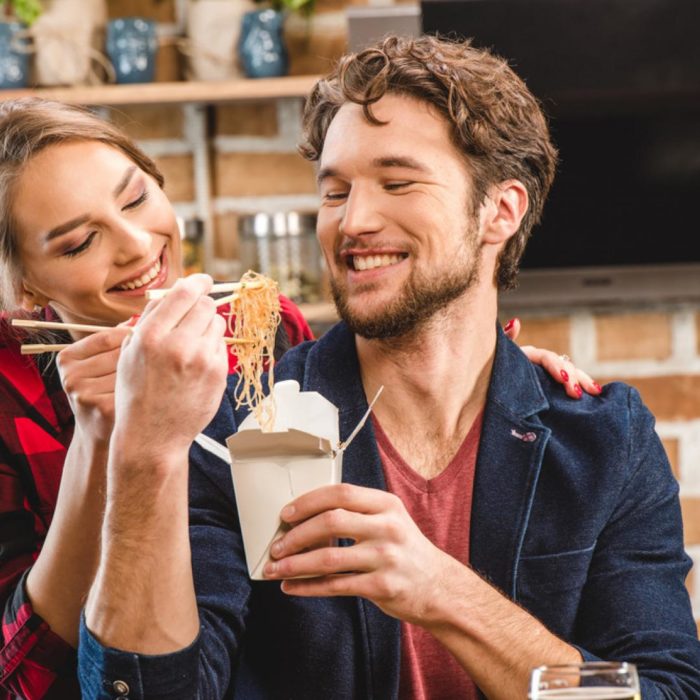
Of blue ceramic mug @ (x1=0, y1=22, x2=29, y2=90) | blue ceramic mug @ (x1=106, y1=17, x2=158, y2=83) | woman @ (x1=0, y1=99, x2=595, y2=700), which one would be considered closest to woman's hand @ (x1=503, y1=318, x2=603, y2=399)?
woman @ (x1=0, y1=99, x2=595, y2=700)

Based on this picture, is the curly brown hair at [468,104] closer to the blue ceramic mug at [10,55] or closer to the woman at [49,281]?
the woman at [49,281]

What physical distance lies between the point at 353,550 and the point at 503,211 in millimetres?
642

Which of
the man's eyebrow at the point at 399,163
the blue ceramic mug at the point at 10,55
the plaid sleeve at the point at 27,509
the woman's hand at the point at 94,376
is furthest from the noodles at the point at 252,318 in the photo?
the blue ceramic mug at the point at 10,55

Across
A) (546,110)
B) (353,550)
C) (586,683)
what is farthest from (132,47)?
(586,683)

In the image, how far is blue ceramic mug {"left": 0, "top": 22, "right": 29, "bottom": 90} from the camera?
2.29 meters

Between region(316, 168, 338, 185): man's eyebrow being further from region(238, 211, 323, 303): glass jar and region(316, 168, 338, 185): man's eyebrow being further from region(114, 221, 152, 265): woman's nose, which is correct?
region(238, 211, 323, 303): glass jar

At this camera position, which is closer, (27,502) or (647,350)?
(27,502)

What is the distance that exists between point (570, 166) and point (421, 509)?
124 centimetres

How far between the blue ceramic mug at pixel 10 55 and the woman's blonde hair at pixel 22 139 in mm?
747

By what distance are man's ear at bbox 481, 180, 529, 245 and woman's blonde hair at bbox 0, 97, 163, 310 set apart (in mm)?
500

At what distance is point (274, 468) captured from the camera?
1.07m

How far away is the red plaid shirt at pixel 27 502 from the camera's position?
132 cm

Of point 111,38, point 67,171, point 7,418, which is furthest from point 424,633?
point 111,38

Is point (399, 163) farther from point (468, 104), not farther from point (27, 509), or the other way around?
point (27, 509)
